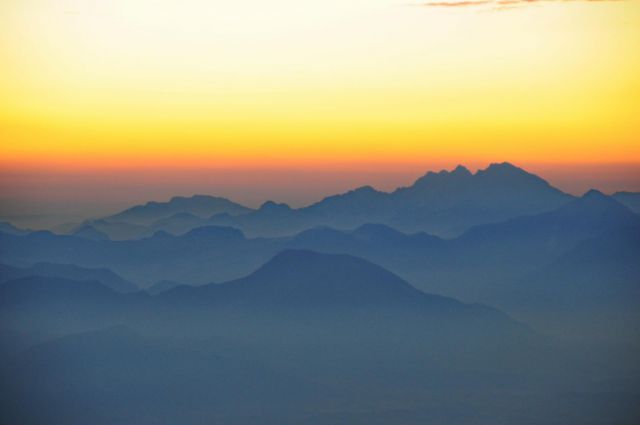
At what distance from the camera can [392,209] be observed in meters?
31.2

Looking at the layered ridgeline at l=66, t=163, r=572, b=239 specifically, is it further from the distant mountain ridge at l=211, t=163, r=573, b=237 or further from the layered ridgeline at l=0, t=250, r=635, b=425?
the layered ridgeline at l=0, t=250, r=635, b=425

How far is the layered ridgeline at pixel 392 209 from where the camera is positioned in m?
29.7

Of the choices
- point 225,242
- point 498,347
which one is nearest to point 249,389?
point 225,242

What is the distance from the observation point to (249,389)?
87.2 ft

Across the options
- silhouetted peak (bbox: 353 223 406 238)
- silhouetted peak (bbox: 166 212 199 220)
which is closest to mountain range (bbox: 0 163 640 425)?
silhouetted peak (bbox: 353 223 406 238)

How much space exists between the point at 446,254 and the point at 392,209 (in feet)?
8.07

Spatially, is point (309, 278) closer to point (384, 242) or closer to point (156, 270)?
point (384, 242)

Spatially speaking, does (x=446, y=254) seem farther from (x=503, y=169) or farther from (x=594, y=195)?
(x=594, y=195)

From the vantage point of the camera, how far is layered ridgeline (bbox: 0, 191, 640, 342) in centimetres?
2952

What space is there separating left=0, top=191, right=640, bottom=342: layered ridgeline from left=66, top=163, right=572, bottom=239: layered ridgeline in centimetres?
34

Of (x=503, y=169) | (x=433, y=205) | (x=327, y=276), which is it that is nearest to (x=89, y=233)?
(x=327, y=276)

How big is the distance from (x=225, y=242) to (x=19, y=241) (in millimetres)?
6828

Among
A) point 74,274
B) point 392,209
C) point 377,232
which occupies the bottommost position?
point 74,274

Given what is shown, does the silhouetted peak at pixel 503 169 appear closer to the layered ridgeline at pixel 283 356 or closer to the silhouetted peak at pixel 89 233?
the layered ridgeline at pixel 283 356
